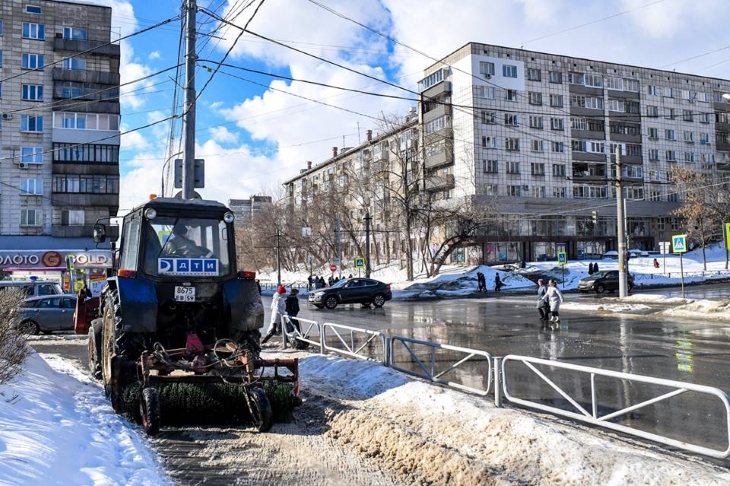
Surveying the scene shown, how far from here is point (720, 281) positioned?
47312 mm

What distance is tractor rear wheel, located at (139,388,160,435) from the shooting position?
6.88 m

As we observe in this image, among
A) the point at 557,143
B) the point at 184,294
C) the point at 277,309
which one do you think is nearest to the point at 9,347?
the point at 184,294

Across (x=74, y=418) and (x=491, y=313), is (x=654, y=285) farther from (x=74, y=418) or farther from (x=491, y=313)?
(x=74, y=418)

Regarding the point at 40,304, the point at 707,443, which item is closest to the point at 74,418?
the point at 707,443

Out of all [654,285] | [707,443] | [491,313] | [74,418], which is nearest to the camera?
[707,443]

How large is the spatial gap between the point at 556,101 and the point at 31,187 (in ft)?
176

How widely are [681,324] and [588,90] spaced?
55.3m

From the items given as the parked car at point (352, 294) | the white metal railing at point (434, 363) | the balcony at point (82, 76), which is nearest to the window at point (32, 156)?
the balcony at point (82, 76)

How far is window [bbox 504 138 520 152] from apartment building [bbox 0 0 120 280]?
3913cm

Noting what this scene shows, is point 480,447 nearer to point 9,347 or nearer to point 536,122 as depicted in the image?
point 9,347

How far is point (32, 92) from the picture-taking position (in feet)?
148

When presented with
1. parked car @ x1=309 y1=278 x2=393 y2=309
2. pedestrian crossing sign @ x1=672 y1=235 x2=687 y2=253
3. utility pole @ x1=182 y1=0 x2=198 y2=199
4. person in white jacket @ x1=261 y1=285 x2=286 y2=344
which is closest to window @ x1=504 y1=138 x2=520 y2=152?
parked car @ x1=309 y1=278 x2=393 y2=309

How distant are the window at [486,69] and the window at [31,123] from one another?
41.6 metres

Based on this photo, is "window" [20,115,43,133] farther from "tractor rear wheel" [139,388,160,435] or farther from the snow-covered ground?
"tractor rear wheel" [139,388,160,435]
